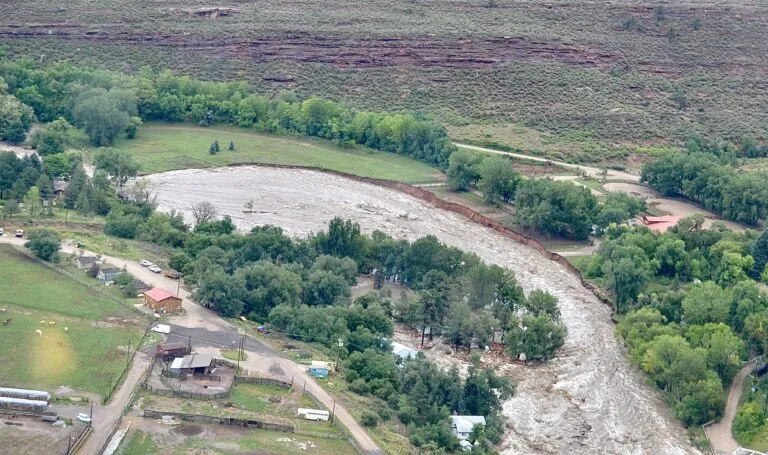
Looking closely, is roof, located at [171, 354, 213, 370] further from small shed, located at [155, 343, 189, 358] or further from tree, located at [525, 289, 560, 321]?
tree, located at [525, 289, 560, 321]

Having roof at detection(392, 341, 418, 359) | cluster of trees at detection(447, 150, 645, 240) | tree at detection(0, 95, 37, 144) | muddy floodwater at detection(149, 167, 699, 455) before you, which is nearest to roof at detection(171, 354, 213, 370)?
roof at detection(392, 341, 418, 359)

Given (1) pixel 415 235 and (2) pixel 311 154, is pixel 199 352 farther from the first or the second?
(2) pixel 311 154

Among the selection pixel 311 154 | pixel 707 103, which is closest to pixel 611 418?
pixel 311 154

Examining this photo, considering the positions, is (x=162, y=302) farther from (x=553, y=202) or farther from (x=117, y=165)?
(x=553, y=202)

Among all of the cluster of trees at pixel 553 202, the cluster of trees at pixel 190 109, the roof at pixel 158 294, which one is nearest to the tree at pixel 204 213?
the roof at pixel 158 294

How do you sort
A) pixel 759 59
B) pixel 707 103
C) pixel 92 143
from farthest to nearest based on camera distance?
pixel 759 59, pixel 707 103, pixel 92 143

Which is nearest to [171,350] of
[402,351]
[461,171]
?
[402,351]
